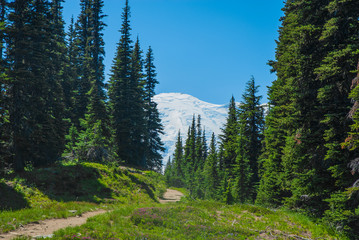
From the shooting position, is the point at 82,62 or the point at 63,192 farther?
the point at 82,62

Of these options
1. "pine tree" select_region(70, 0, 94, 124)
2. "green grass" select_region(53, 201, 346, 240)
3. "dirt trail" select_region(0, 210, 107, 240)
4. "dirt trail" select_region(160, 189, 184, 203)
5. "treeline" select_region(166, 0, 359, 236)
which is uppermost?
"pine tree" select_region(70, 0, 94, 124)

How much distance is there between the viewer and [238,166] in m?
24.4

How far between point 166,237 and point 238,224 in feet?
14.5

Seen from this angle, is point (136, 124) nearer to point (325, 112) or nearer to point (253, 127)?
point (253, 127)

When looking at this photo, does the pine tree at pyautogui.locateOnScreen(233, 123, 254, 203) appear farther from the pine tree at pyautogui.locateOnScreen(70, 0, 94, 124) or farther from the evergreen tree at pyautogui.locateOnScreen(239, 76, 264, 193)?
the pine tree at pyautogui.locateOnScreen(70, 0, 94, 124)

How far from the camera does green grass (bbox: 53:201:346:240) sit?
8.25m

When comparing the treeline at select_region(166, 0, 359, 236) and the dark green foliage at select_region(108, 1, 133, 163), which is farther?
the dark green foliage at select_region(108, 1, 133, 163)

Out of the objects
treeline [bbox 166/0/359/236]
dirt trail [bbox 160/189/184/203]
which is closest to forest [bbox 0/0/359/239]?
treeline [bbox 166/0/359/236]

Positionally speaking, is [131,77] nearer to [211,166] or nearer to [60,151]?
[60,151]

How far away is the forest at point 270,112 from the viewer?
975 centimetres

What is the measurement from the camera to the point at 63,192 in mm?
15125

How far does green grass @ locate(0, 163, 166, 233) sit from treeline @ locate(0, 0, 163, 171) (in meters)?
1.82

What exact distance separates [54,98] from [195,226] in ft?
61.1

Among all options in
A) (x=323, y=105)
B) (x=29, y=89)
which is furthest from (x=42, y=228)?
(x=323, y=105)
